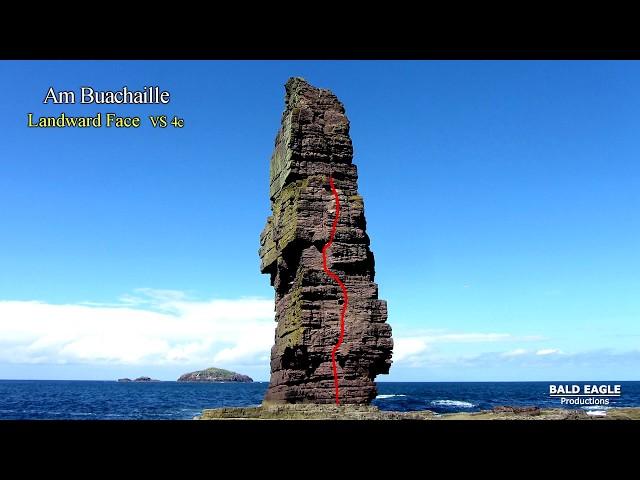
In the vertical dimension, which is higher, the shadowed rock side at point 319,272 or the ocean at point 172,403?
the shadowed rock side at point 319,272

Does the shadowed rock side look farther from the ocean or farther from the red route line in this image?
the ocean

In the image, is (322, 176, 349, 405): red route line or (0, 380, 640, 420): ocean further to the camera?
(0, 380, 640, 420): ocean

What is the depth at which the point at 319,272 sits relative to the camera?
24.2 m

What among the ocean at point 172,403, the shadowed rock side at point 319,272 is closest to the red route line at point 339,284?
the shadowed rock side at point 319,272

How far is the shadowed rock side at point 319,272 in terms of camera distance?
23750 millimetres

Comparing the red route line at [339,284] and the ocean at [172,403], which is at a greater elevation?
the red route line at [339,284]

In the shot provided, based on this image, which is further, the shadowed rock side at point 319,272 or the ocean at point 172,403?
the ocean at point 172,403

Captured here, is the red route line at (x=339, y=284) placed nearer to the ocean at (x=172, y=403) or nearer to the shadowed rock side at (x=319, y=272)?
the shadowed rock side at (x=319, y=272)

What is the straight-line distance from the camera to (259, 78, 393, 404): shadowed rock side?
2375 cm

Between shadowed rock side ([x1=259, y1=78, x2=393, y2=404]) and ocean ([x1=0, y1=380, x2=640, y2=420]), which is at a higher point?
shadowed rock side ([x1=259, y1=78, x2=393, y2=404])

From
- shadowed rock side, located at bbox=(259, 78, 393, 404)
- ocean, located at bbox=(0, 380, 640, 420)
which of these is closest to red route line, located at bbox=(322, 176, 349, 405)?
shadowed rock side, located at bbox=(259, 78, 393, 404)
